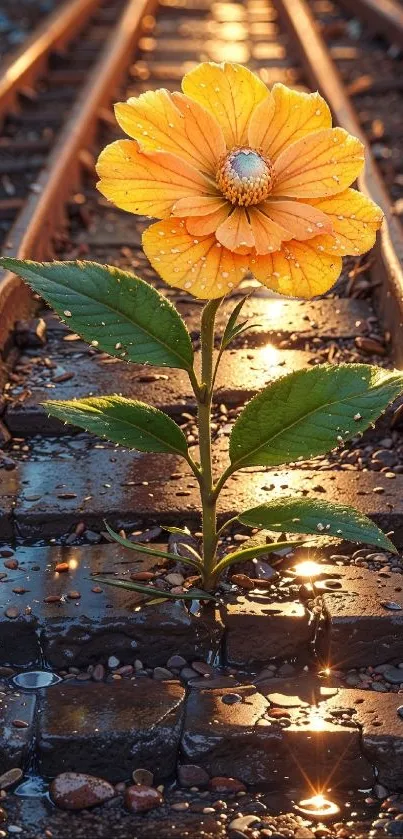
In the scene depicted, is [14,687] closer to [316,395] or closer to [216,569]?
[216,569]

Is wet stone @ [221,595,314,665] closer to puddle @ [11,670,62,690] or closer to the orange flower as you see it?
puddle @ [11,670,62,690]

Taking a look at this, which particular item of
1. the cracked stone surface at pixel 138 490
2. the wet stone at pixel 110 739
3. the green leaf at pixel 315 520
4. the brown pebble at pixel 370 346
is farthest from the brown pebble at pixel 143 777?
the brown pebble at pixel 370 346

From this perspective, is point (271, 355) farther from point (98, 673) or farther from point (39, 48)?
point (39, 48)

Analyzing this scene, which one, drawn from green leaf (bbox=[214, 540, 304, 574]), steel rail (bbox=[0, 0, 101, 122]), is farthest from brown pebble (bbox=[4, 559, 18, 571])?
steel rail (bbox=[0, 0, 101, 122])

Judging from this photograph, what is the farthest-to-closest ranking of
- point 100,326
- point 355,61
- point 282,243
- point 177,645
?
point 355,61, point 177,645, point 100,326, point 282,243

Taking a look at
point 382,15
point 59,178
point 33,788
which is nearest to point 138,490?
point 33,788

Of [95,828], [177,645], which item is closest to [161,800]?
[95,828]
